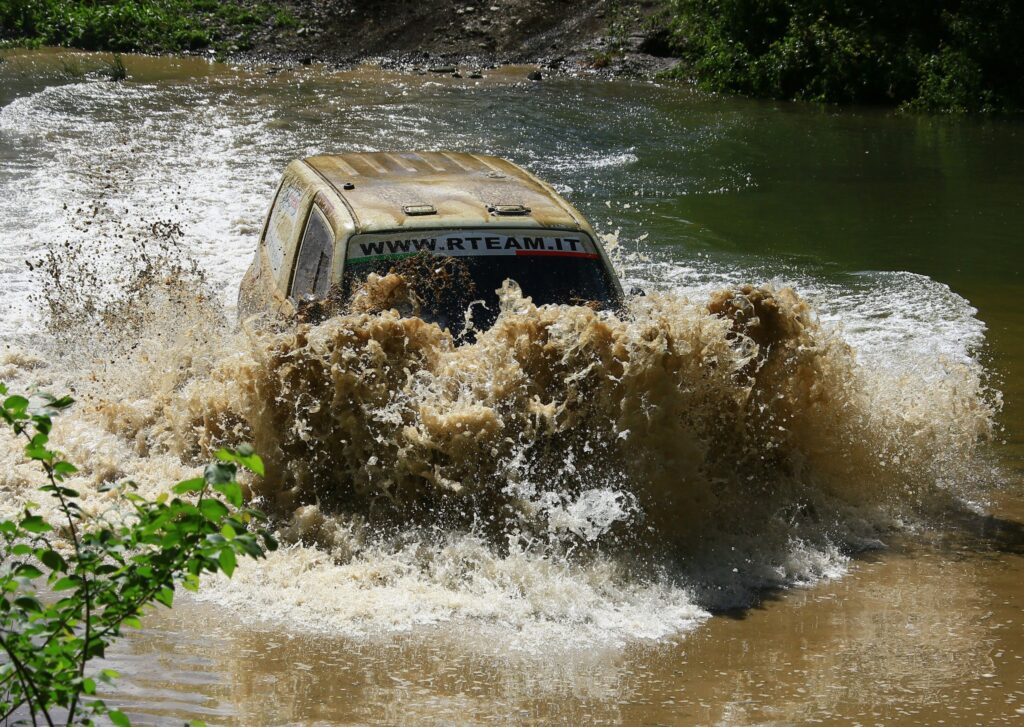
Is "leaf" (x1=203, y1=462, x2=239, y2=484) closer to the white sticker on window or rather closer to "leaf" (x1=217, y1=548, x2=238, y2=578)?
"leaf" (x1=217, y1=548, x2=238, y2=578)

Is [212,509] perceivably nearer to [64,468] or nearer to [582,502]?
[64,468]

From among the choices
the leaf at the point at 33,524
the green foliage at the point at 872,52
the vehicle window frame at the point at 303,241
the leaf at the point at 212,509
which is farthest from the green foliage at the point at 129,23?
the leaf at the point at 212,509

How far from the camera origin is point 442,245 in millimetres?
7461

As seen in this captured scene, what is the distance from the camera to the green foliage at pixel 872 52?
24625 mm

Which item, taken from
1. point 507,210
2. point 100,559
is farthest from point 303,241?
point 100,559

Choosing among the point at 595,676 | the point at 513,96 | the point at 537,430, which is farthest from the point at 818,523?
the point at 513,96

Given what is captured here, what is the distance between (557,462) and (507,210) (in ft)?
5.58

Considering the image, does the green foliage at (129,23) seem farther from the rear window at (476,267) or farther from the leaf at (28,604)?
the leaf at (28,604)

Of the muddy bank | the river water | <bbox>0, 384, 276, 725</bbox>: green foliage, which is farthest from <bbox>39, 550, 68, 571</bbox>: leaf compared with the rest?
the muddy bank

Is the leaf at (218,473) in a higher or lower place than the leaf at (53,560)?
higher

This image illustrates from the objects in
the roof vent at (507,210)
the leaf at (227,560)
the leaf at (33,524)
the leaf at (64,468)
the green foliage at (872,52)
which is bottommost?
the leaf at (227,560)

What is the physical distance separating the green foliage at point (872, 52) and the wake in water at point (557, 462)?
18.7 m

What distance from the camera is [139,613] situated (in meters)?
3.38

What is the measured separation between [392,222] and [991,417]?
460 cm
